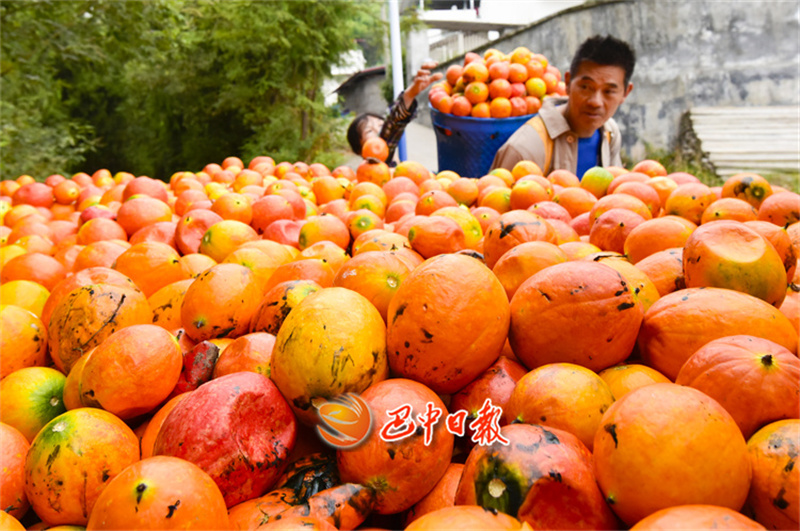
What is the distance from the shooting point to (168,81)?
10391mm

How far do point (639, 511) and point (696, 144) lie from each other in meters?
11.2

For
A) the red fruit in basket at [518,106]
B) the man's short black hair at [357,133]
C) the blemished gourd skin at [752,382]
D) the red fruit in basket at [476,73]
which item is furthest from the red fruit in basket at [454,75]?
the blemished gourd skin at [752,382]

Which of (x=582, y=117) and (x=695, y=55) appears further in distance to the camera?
(x=695, y=55)

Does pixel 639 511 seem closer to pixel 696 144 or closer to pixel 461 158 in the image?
pixel 461 158

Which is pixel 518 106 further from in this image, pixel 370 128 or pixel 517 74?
pixel 370 128

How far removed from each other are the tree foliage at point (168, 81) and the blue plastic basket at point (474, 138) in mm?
3700

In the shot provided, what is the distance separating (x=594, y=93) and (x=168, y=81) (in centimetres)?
897

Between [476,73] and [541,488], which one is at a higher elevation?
[476,73]

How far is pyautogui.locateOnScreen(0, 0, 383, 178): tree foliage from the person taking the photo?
7.67 metres

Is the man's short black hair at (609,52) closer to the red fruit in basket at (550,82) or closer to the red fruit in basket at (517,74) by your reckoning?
the red fruit in basket at (517,74)

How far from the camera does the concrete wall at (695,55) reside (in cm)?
1031

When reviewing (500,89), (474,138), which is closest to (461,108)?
(474,138)

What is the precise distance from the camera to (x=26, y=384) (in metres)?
1.42

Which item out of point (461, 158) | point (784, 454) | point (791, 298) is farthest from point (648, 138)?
point (784, 454)
